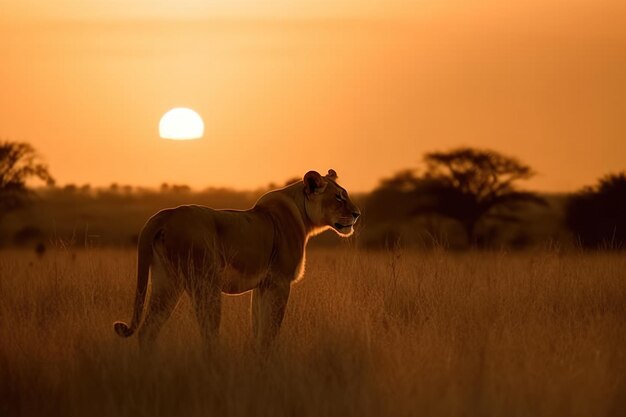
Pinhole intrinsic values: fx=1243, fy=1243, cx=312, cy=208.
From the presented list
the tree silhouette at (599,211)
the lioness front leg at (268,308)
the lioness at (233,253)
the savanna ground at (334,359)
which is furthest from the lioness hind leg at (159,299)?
the tree silhouette at (599,211)

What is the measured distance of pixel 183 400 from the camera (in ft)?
22.7

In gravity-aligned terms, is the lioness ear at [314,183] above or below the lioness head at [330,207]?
above

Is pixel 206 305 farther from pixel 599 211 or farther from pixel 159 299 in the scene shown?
pixel 599 211

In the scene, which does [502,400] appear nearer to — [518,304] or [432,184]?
[518,304]

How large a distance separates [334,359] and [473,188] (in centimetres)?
2522

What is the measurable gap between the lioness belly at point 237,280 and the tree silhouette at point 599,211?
19.9 meters

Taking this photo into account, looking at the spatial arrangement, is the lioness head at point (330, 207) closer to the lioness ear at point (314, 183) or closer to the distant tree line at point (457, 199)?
the lioness ear at point (314, 183)

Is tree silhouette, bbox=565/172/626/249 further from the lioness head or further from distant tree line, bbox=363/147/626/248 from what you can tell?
the lioness head

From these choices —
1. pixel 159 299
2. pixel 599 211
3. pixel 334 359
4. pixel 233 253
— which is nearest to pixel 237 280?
pixel 233 253

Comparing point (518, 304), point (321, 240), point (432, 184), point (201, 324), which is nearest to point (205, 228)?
point (201, 324)

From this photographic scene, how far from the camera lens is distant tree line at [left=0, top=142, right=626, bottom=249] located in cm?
2989

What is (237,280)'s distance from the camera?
29.1 ft

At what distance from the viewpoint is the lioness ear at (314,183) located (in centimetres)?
959

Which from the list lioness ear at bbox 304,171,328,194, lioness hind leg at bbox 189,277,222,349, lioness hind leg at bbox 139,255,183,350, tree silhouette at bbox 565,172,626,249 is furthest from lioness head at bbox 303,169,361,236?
tree silhouette at bbox 565,172,626,249
